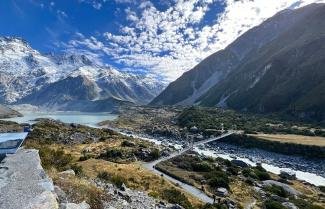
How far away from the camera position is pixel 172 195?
1513 inches

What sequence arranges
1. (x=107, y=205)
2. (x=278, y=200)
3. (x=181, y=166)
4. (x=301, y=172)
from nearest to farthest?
1. (x=107, y=205)
2. (x=278, y=200)
3. (x=181, y=166)
4. (x=301, y=172)

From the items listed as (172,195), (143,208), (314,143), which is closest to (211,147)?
(314,143)

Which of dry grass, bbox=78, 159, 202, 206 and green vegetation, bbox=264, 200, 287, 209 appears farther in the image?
green vegetation, bbox=264, 200, 287, 209

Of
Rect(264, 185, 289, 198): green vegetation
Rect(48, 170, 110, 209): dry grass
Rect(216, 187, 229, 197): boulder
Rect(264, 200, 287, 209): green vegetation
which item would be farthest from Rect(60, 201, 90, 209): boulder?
Rect(264, 185, 289, 198): green vegetation

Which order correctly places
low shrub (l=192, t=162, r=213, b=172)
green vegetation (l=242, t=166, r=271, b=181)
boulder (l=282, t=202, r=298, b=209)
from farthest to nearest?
green vegetation (l=242, t=166, r=271, b=181)
low shrub (l=192, t=162, r=213, b=172)
boulder (l=282, t=202, r=298, b=209)

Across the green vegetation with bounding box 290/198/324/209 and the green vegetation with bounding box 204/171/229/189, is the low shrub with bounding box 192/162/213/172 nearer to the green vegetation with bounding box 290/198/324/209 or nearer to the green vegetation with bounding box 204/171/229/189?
the green vegetation with bounding box 204/171/229/189

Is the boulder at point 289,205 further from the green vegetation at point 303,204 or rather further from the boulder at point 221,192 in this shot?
the boulder at point 221,192

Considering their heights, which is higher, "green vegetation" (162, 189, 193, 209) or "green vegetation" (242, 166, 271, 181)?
"green vegetation" (162, 189, 193, 209)

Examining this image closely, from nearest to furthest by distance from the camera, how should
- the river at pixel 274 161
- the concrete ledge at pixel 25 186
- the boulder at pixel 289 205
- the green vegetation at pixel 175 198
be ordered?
the concrete ledge at pixel 25 186, the green vegetation at pixel 175 198, the boulder at pixel 289 205, the river at pixel 274 161

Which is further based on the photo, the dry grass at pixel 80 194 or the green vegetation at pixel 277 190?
the green vegetation at pixel 277 190

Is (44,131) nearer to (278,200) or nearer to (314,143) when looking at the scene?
(278,200)

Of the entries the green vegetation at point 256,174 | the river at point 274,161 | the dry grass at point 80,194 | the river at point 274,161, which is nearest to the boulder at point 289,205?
the green vegetation at point 256,174

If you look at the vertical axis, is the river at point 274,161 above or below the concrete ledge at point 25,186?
below

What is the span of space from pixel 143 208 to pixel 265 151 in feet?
264
